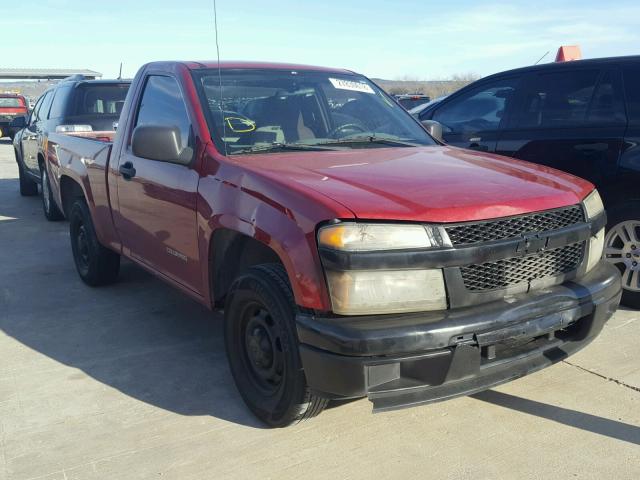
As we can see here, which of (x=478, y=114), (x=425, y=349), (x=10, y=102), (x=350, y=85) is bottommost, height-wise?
(x=425, y=349)

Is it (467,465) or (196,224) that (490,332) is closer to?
(467,465)

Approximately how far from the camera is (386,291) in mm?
2646

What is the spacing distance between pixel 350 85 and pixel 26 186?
28.5 ft

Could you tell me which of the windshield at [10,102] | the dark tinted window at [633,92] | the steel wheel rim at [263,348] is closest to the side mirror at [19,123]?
the steel wheel rim at [263,348]

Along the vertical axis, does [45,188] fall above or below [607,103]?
below

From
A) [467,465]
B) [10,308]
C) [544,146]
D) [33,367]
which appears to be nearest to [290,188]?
[467,465]

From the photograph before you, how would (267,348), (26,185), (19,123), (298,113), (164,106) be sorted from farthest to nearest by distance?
(26,185) → (19,123) → (164,106) → (298,113) → (267,348)

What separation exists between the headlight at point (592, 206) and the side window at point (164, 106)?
221cm

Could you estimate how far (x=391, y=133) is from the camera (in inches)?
168

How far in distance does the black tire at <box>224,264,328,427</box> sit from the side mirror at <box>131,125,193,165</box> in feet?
2.84

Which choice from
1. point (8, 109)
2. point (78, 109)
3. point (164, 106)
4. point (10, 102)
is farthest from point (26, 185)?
point (10, 102)

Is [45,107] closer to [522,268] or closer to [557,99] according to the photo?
[557,99]

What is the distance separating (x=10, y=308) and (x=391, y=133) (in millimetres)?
3307

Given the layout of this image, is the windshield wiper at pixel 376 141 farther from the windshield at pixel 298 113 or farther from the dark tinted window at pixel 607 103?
the dark tinted window at pixel 607 103
